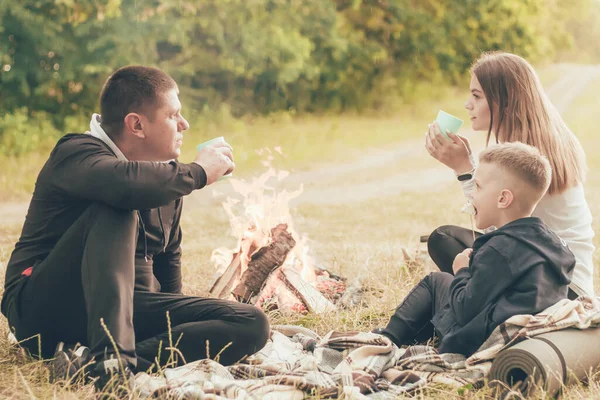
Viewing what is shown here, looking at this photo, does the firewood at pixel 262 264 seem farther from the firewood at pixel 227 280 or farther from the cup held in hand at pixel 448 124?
the cup held in hand at pixel 448 124

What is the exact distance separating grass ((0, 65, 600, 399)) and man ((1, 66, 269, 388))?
0.23 meters

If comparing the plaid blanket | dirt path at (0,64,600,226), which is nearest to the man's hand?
the plaid blanket

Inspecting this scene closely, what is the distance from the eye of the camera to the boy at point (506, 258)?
2.80 m

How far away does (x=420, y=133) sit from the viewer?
42.2ft

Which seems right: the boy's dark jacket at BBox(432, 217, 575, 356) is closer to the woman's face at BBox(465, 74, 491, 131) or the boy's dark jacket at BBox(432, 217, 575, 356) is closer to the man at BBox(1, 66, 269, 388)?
the woman's face at BBox(465, 74, 491, 131)

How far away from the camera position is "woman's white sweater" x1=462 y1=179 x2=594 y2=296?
3260 mm

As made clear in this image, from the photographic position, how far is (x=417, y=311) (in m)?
3.36

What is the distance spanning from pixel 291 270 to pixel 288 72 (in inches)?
303

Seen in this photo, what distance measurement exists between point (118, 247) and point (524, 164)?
159cm

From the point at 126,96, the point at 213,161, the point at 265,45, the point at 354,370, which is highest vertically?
the point at 265,45

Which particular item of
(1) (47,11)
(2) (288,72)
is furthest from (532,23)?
(1) (47,11)

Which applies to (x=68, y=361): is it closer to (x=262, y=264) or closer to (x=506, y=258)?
(x=262, y=264)

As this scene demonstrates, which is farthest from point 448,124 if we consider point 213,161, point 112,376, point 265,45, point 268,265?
point 265,45

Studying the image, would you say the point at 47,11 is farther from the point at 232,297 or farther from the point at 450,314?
the point at 450,314
